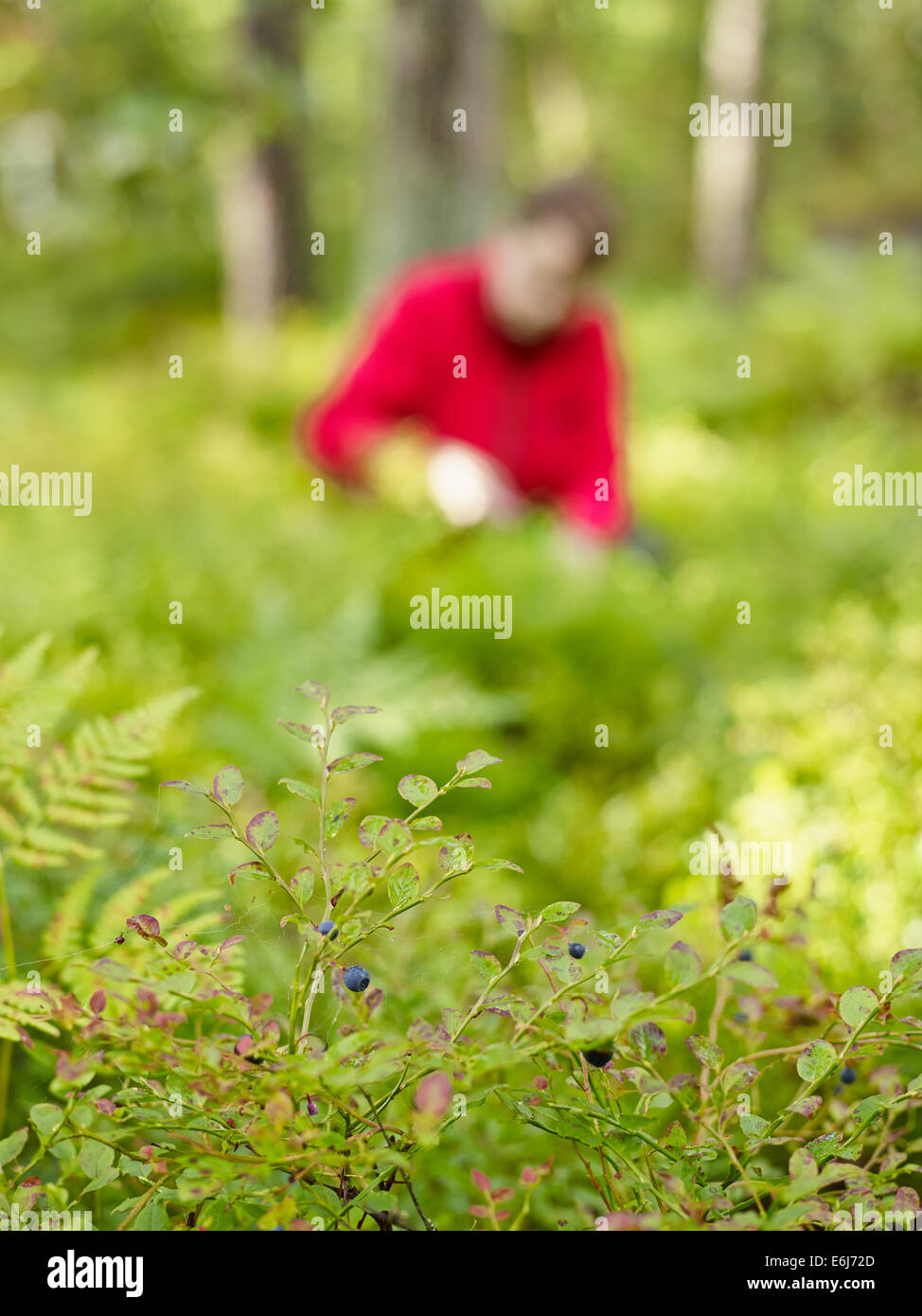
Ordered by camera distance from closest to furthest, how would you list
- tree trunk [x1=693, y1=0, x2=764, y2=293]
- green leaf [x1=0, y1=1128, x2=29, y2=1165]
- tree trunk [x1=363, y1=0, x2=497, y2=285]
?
1. green leaf [x1=0, y1=1128, x2=29, y2=1165]
2. tree trunk [x1=363, y1=0, x2=497, y2=285]
3. tree trunk [x1=693, y1=0, x2=764, y2=293]

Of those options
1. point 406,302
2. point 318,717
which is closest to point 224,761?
point 318,717

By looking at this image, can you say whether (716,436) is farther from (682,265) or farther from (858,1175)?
(682,265)

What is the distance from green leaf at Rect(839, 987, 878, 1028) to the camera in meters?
0.97

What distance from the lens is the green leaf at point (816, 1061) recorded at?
97 centimetres

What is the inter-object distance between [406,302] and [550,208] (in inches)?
30.0

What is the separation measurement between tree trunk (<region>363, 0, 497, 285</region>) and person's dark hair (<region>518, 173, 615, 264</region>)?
94.3 inches

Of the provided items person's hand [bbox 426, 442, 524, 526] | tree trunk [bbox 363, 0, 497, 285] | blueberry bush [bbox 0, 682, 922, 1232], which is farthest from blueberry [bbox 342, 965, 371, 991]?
tree trunk [bbox 363, 0, 497, 285]

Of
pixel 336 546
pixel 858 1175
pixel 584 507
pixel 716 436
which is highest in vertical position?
pixel 716 436

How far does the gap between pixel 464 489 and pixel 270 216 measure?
24.1ft

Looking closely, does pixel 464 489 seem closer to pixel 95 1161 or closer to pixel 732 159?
pixel 95 1161

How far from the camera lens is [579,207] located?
14.6 feet

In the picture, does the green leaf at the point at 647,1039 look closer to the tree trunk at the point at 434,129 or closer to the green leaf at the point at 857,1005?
the green leaf at the point at 857,1005

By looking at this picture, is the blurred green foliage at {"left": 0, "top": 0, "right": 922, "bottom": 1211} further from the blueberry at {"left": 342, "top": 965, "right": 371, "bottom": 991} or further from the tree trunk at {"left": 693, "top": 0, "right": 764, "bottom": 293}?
the tree trunk at {"left": 693, "top": 0, "right": 764, "bottom": 293}

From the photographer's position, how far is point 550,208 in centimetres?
450
